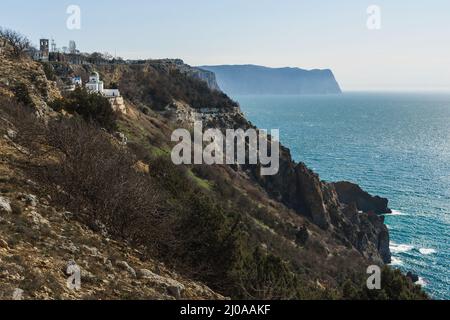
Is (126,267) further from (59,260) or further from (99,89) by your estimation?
(99,89)

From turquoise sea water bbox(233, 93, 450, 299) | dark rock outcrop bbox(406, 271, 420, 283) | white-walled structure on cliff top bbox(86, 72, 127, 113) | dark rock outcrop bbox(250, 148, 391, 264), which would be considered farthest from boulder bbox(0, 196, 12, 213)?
dark rock outcrop bbox(250, 148, 391, 264)

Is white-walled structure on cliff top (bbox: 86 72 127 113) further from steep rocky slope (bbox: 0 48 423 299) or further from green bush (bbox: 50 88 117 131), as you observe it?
green bush (bbox: 50 88 117 131)

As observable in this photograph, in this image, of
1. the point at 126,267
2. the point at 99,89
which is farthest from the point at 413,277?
the point at 99,89

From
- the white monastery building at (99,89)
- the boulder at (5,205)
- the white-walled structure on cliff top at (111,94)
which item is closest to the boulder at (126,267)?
the boulder at (5,205)

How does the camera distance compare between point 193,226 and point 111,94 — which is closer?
point 193,226

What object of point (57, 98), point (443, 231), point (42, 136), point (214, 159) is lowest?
point (443, 231)

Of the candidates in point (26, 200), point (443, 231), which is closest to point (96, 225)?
point (26, 200)
